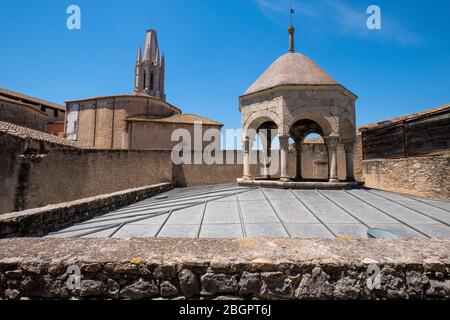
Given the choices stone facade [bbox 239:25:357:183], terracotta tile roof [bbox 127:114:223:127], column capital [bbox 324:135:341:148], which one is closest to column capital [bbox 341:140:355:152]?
stone facade [bbox 239:25:357:183]

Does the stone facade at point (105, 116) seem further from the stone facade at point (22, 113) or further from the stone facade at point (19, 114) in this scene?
the stone facade at point (19, 114)

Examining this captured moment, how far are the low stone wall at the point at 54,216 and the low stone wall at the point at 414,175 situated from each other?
373 inches

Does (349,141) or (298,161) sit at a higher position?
(349,141)

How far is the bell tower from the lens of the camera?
4000cm

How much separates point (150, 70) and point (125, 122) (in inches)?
741

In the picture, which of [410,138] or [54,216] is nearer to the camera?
[54,216]

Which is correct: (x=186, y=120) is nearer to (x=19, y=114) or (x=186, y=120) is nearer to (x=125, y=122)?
(x=125, y=122)

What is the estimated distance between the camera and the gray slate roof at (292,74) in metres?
5.98

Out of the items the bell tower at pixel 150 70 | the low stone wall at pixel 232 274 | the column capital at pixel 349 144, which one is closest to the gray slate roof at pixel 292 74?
the column capital at pixel 349 144

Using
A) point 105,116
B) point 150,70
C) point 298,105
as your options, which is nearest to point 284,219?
point 298,105

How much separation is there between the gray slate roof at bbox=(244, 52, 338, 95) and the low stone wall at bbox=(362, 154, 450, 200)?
461 cm

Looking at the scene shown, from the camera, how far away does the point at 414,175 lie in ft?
26.0
